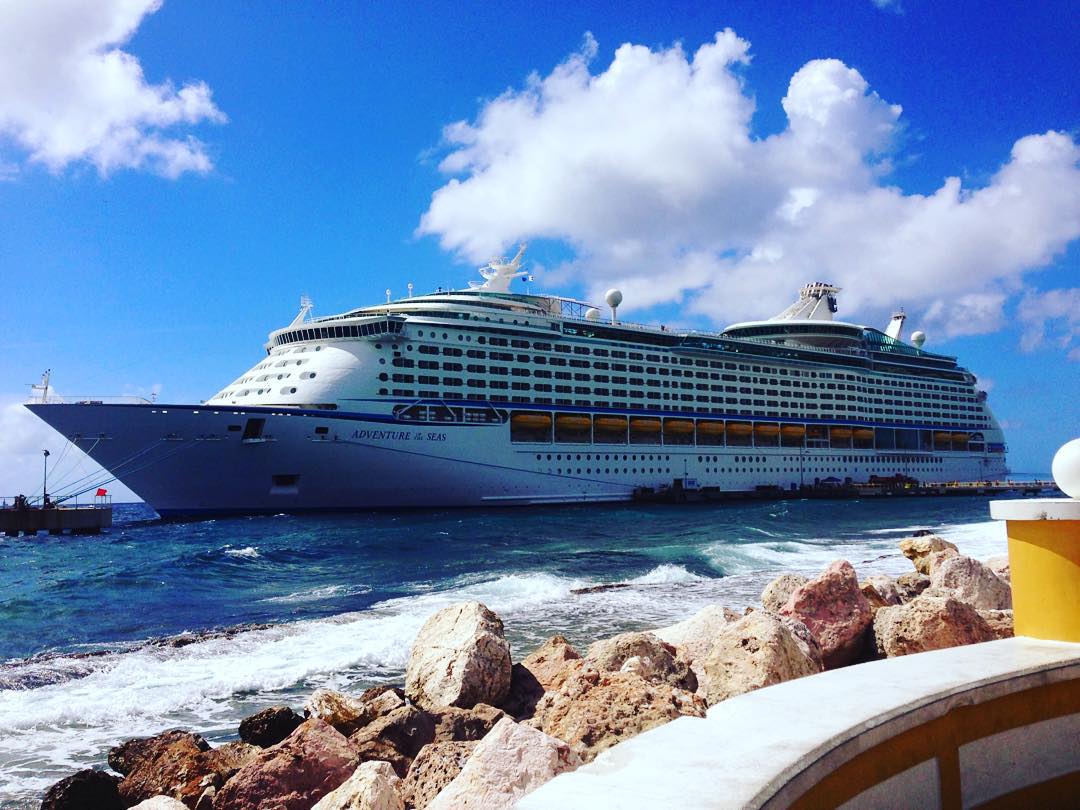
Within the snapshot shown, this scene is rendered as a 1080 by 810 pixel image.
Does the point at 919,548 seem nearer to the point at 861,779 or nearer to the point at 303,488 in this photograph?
the point at 861,779

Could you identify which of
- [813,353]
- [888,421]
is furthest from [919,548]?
[888,421]

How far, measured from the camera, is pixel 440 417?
3925 cm

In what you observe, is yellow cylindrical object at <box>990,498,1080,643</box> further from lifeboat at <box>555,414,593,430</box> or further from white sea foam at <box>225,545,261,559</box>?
lifeboat at <box>555,414,593,430</box>

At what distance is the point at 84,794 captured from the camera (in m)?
4.91

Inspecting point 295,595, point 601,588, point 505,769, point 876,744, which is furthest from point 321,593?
point 876,744

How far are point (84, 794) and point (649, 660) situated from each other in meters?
4.00

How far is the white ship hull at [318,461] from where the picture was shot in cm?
3281

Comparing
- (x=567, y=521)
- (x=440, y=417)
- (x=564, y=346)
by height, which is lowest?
(x=567, y=521)

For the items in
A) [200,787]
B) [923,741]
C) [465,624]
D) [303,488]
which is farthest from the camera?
[303,488]

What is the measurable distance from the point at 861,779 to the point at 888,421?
68.1m

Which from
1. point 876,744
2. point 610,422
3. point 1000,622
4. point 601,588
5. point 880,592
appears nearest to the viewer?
point 876,744

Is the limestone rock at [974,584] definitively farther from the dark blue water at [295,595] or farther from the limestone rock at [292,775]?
the limestone rock at [292,775]

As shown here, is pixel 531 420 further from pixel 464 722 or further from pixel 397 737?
pixel 397 737

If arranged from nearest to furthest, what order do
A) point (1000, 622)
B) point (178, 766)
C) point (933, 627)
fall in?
point (178, 766) < point (933, 627) < point (1000, 622)
